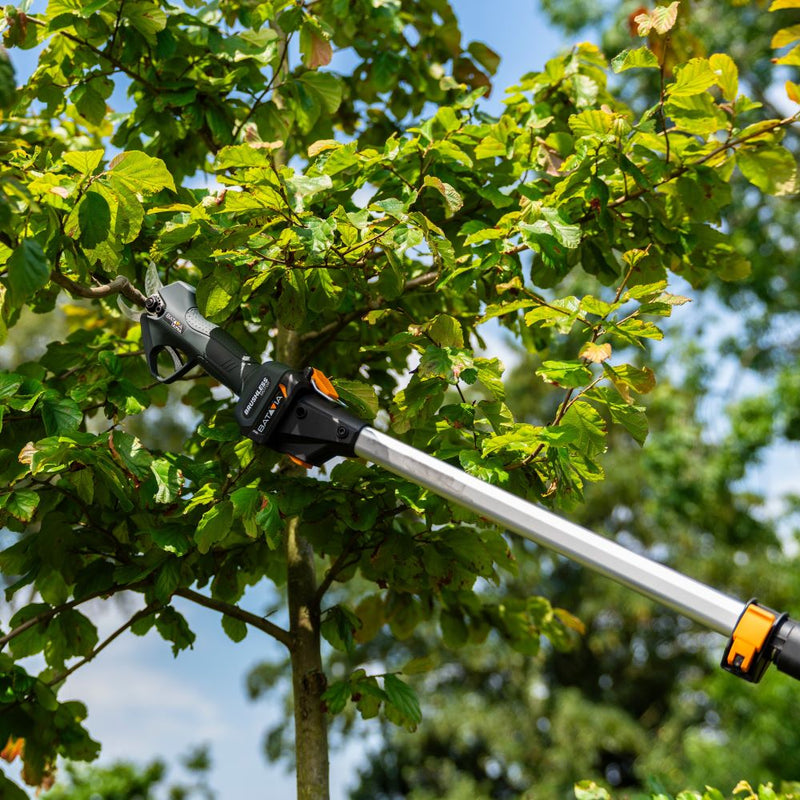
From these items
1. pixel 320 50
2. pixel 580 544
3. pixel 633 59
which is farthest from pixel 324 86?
pixel 580 544

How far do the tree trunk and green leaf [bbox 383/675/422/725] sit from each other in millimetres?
230

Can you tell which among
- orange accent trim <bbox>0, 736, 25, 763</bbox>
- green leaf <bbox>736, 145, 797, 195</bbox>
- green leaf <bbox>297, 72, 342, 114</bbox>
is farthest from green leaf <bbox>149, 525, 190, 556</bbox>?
green leaf <bbox>736, 145, 797, 195</bbox>

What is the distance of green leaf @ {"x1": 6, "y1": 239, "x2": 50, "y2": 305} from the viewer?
1.61 meters

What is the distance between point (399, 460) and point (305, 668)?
104 centimetres

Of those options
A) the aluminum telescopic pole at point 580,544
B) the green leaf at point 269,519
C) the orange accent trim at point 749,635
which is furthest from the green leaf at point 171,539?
the orange accent trim at point 749,635

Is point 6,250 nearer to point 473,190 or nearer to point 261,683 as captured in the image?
point 473,190

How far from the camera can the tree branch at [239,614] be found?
99.7 inches

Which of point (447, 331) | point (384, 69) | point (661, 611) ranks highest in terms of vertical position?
point (661, 611)

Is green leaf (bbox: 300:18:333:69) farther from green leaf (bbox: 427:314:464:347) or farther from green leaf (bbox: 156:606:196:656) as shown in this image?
green leaf (bbox: 156:606:196:656)

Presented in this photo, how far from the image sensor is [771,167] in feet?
7.73

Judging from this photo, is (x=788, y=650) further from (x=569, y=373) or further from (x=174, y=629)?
(x=174, y=629)

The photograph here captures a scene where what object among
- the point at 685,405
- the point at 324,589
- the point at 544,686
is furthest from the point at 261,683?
the point at 324,589

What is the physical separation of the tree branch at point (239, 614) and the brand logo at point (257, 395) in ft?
2.55

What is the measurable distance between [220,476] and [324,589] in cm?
60
